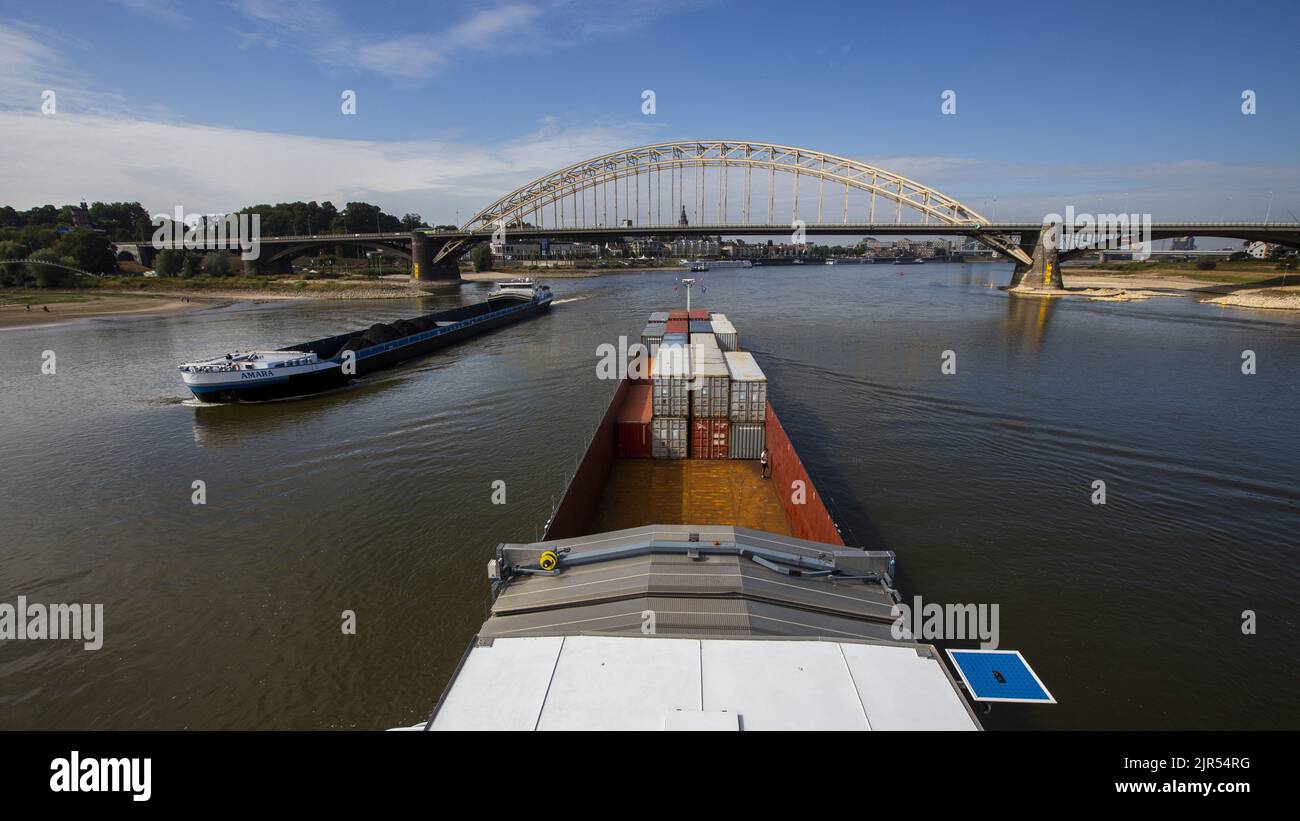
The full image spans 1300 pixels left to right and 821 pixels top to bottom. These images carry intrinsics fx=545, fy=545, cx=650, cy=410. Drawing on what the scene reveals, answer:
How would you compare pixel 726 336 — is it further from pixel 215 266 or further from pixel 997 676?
pixel 215 266

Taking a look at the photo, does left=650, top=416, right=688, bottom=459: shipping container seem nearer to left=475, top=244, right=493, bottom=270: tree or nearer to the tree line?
the tree line

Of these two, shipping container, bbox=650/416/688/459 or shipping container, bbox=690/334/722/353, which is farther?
shipping container, bbox=690/334/722/353

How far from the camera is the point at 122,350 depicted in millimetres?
44812

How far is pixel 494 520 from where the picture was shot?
16.8m

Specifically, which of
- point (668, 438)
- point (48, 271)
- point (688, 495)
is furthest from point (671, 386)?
point (48, 271)

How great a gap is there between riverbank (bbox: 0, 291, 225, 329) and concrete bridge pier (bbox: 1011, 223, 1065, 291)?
127217mm

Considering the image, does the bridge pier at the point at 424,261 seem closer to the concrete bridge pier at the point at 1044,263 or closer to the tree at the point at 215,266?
the tree at the point at 215,266

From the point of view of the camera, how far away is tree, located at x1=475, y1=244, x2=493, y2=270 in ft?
487

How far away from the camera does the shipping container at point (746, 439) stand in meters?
19.4

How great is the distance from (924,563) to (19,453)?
3369cm

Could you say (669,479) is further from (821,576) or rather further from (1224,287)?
(1224,287)

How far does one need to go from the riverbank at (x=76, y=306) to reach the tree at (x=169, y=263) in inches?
813

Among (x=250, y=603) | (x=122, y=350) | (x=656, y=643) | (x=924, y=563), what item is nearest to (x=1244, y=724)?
(x=924, y=563)

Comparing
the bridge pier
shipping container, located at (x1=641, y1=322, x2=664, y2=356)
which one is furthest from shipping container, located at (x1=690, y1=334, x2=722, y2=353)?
the bridge pier
